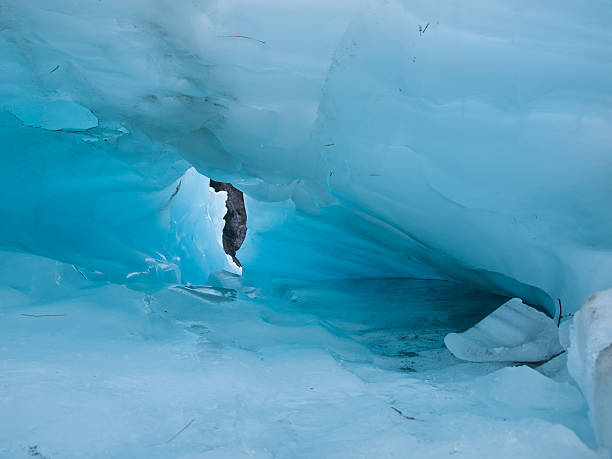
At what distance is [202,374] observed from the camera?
1.20 m

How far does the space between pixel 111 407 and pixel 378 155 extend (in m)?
1.19

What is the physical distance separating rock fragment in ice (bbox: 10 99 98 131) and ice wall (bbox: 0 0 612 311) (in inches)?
1.4

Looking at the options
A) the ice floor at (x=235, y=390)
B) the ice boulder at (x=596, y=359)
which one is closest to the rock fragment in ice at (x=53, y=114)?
the ice floor at (x=235, y=390)

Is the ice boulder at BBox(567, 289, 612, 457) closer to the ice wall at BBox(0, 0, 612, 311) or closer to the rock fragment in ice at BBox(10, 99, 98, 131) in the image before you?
the ice wall at BBox(0, 0, 612, 311)

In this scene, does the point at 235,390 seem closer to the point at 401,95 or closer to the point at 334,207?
the point at 401,95

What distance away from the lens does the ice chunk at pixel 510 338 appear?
1.36 meters

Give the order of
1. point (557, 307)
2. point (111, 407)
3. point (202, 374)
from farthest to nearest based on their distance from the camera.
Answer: point (557, 307) → point (202, 374) → point (111, 407)

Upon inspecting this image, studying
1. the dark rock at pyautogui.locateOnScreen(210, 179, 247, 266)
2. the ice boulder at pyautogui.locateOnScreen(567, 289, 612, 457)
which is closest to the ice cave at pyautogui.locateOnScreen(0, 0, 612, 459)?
the ice boulder at pyautogui.locateOnScreen(567, 289, 612, 457)

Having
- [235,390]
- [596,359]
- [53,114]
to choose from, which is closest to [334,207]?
[53,114]

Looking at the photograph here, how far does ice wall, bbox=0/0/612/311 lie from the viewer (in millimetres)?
1270

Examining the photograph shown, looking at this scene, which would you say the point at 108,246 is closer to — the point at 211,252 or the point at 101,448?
the point at 211,252

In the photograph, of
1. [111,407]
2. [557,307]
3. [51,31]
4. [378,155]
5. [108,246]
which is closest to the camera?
[111,407]

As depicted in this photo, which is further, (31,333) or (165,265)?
(165,265)

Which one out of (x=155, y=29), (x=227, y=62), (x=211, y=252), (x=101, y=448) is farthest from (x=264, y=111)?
(x=211, y=252)
